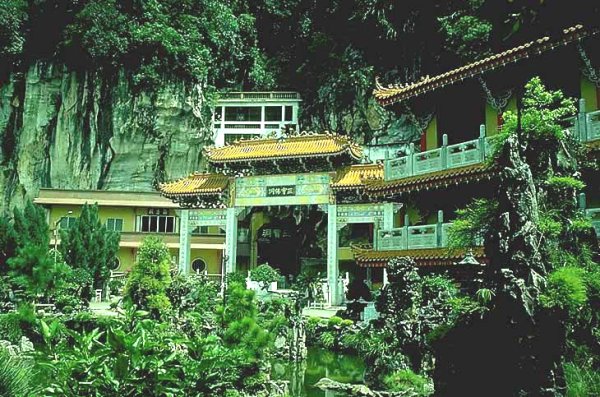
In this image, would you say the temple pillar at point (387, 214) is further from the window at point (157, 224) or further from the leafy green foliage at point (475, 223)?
the window at point (157, 224)

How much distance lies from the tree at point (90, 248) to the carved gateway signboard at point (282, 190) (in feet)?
22.2

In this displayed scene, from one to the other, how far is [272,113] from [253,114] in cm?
133

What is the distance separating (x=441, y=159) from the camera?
54.2 ft

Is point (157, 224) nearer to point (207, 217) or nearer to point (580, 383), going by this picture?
point (207, 217)

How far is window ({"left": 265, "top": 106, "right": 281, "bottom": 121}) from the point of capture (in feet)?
142

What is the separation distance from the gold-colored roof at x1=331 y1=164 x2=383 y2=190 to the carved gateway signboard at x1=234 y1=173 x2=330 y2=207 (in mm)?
580

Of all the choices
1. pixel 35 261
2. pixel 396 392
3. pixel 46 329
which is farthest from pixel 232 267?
pixel 46 329

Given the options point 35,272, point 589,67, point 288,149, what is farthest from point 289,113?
point 589,67

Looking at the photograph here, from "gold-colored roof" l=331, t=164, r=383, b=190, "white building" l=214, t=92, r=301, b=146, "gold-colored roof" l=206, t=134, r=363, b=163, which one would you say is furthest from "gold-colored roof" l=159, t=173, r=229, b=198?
"white building" l=214, t=92, r=301, b=146

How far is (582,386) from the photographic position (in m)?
6.41

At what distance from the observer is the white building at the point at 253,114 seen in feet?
140

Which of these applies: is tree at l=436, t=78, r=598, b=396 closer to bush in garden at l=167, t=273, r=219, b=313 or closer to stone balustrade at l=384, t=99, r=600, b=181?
stone balustrade at l=384, t=99, r=600, b=181

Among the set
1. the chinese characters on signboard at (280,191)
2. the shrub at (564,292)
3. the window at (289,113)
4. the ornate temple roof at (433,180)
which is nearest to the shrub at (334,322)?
the ornate temple roof at (433,180)

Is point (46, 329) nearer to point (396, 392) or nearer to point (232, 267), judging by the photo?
point (396, 392)
